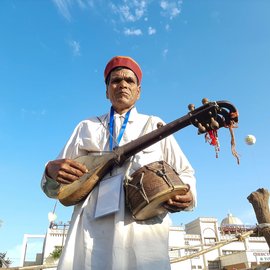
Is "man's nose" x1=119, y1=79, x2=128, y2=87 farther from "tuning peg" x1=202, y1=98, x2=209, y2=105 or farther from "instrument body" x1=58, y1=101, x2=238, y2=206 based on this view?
"tuning peg" x1=202, y1=98, x2=209, y2=105

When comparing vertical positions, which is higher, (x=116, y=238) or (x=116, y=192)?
(x=116, y=192)

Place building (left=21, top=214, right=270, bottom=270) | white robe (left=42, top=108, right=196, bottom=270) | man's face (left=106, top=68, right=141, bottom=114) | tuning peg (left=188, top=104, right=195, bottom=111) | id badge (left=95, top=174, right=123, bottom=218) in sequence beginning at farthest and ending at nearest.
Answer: building (left=21, top=214, right=270, bottom=270) < man's face (left=106, top=68, right=141, bottom=114) < tuning peg (left=188, top=104, right=195, bottom=111) < id badge (left=95, top=174, right=123, bottom=218) < white robe (left=42, top=108, right=196, bottom=270)

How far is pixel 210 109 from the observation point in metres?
1.91

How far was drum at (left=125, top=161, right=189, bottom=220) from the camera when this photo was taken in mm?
1671

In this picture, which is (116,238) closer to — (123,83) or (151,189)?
(151,189)

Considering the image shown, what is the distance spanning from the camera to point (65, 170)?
6.12 feet

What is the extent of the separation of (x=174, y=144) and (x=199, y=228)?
30.6m

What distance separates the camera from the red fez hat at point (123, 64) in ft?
7.63

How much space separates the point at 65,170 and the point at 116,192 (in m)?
0.34

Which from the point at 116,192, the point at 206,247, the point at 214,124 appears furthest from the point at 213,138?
the point at 206,247

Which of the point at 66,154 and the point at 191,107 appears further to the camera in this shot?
the point at 66,154

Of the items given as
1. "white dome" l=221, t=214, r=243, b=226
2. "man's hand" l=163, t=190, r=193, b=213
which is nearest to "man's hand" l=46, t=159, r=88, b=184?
"man's hand" l=163, t=190, r=193, b=213

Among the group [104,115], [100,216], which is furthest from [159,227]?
[104,115]

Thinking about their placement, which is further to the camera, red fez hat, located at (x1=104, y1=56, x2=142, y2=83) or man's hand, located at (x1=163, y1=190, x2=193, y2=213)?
red fez hat, located at (x1=104, y1=56, x2=142, y2=83)
